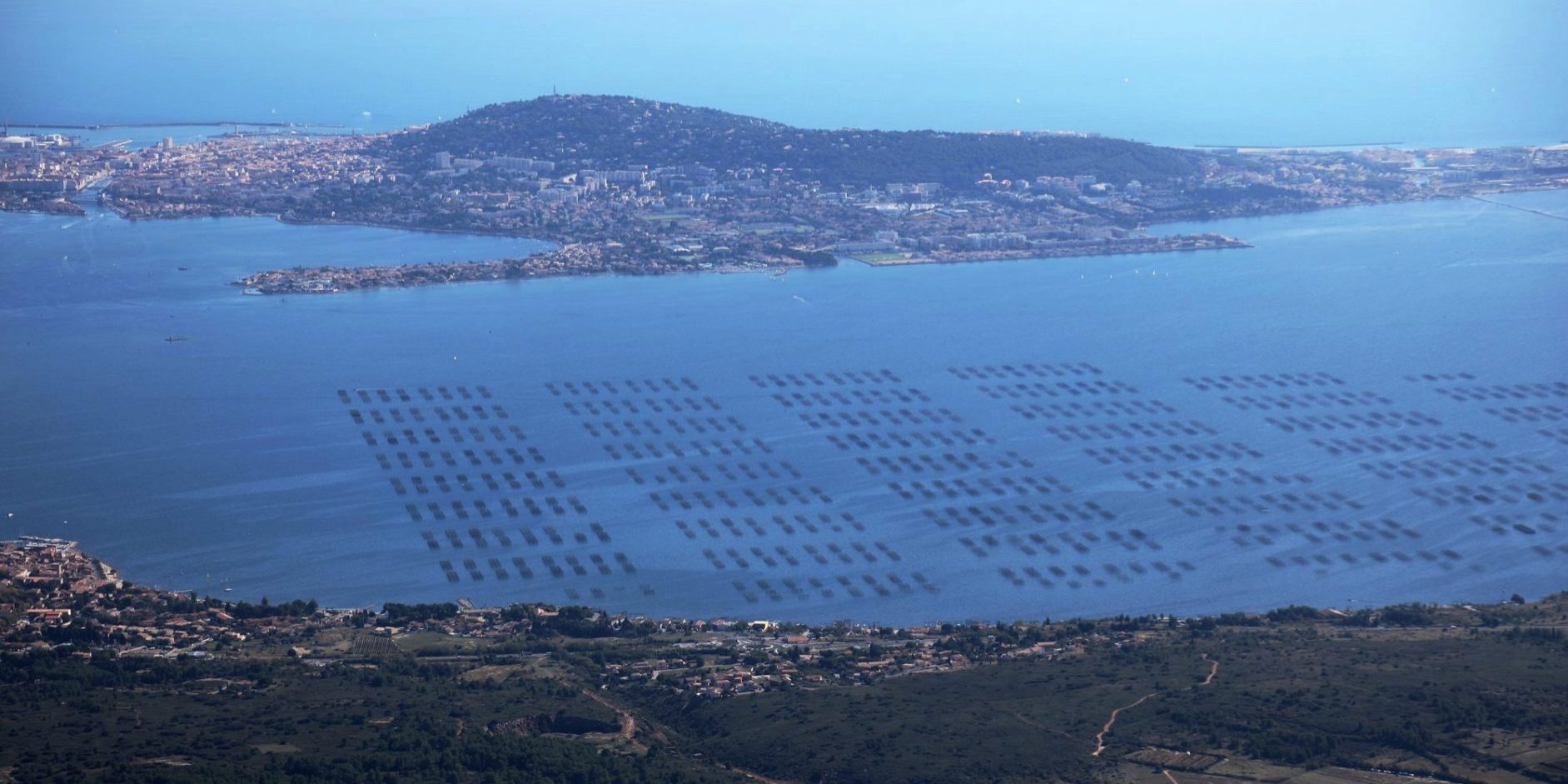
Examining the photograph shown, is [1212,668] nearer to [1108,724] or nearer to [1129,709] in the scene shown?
[1129,709]

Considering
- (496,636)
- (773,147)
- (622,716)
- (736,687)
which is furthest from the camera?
(773,147)

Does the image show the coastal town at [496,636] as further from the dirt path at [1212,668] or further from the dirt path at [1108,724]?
the dirt path at [1108,724]

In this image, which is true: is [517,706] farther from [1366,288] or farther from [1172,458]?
[1366,288]

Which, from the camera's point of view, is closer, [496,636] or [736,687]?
[736,687]

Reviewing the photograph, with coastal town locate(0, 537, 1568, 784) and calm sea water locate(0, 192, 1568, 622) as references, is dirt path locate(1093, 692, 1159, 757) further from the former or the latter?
calm sea water locate(0, 192, 1568, 622)

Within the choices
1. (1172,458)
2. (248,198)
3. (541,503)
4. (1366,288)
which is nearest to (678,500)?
(541,503)

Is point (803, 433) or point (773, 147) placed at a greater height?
point (773, 147)

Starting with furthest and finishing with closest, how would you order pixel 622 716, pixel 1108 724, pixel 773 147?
pixel 773 147 → pixel 622 716 → pixel 1108 724

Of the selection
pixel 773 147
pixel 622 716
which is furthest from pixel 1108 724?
pixel 773 147
